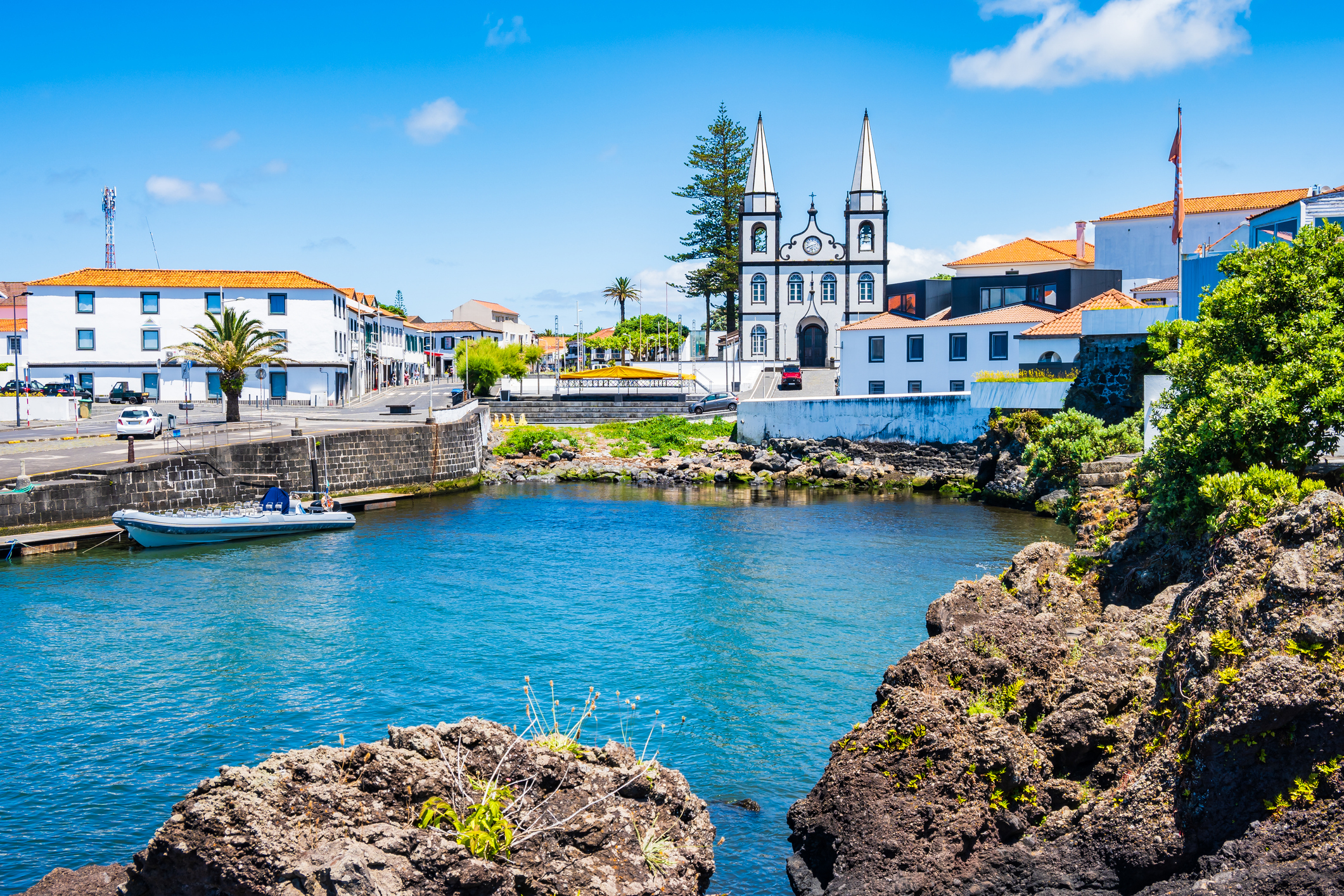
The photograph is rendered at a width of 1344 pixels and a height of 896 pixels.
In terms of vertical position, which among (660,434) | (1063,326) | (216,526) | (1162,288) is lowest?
(216,526)

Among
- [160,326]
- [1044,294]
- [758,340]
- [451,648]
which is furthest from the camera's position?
[758,340]

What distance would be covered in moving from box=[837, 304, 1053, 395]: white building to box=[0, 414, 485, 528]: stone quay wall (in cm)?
2219

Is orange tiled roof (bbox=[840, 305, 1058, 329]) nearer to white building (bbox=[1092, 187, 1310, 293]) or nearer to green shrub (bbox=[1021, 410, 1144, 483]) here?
white building (bbox=[1092, 187, 1310, 293])

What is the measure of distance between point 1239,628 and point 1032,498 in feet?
105

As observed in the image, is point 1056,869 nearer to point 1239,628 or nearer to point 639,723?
point 1239,628

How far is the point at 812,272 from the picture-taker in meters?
73.6

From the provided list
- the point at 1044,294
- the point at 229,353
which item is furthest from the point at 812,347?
the point at 229,353

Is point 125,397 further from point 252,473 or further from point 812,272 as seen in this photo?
point 812,272

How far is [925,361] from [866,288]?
1865 centimetres

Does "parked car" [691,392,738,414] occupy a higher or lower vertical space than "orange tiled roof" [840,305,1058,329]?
lower

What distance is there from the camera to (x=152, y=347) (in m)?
65.8

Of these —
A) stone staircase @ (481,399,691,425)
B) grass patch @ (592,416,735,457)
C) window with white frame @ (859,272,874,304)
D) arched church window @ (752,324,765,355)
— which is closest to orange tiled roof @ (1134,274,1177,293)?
grass patch @ (592,416,735,457)

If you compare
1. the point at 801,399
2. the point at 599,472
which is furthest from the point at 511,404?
the point at 801,399

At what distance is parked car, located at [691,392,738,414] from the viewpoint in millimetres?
60406
